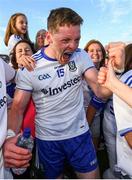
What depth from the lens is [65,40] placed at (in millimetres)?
3074

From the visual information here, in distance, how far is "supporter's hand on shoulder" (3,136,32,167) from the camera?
194 centimetres

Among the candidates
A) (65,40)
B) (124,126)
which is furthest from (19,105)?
(124,126)

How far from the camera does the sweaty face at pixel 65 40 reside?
10.0ft

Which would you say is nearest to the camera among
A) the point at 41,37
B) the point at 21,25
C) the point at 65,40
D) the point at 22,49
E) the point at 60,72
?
the point at 65,40

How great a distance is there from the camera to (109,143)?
3.52 m

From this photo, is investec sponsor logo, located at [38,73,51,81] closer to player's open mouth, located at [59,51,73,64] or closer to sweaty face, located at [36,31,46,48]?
player's open mouth, located at [59,51,73,64]

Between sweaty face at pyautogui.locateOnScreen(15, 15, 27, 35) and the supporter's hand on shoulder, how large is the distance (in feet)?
12.6

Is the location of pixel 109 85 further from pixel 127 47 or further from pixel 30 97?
pixel 30 97

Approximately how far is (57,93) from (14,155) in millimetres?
1268

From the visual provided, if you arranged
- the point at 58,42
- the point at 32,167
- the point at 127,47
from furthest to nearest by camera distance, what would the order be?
the point at 32,167
the point at 58,42
the point at 127,47

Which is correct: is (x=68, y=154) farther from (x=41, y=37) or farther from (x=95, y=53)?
(x=41, y=37)

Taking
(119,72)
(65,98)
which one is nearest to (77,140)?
(65,98)

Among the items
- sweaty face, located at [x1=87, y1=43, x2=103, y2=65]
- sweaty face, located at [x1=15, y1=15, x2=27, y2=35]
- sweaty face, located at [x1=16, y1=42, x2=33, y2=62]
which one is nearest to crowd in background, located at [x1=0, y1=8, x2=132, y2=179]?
sweaty face, located at [x1=87, y1=43, x2=103, y2=65]

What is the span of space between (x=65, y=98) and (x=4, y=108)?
3.76 feet
